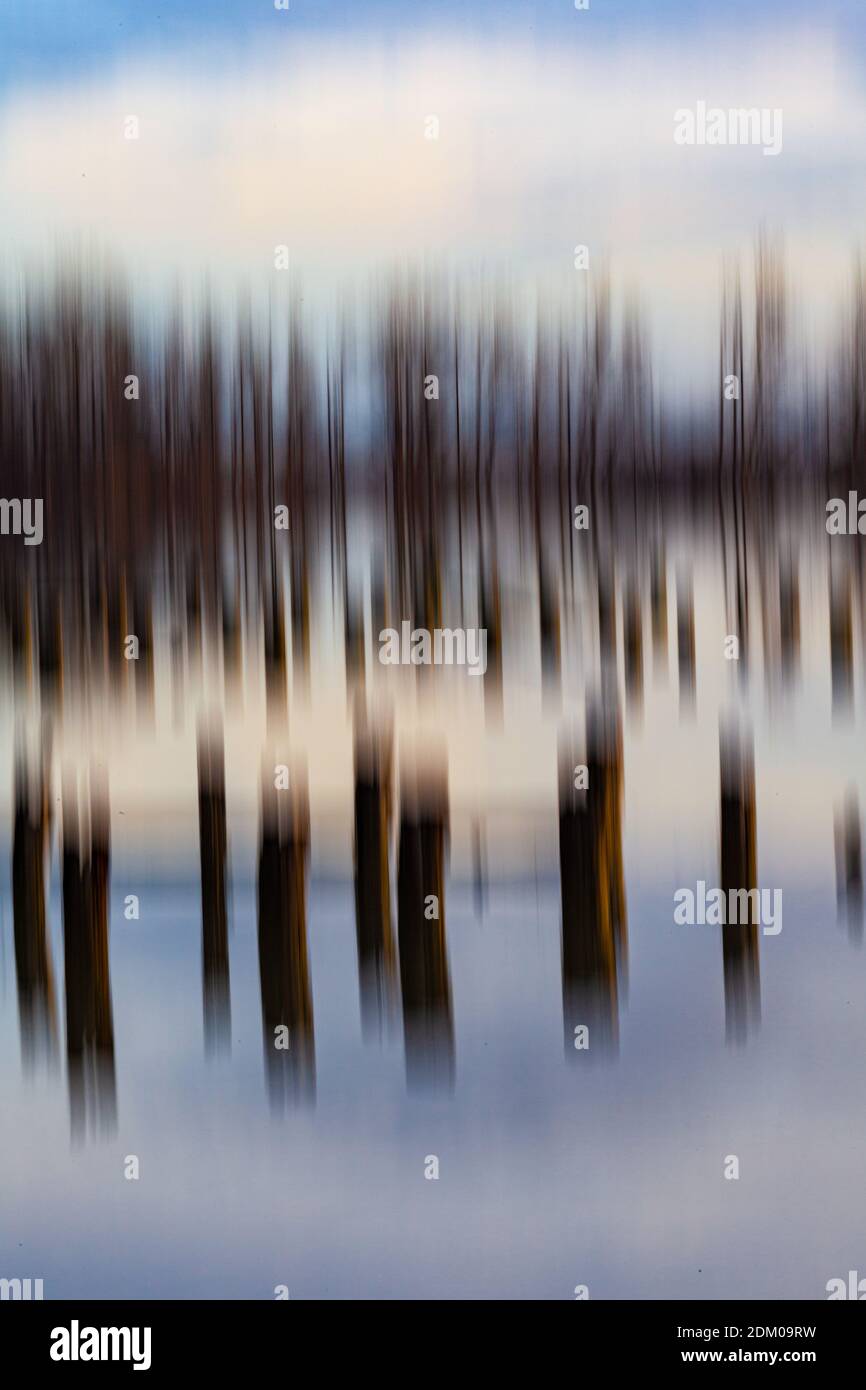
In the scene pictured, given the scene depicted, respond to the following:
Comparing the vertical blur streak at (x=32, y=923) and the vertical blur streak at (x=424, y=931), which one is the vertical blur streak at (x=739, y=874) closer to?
the vertical blur streak at (x=424, y=931)

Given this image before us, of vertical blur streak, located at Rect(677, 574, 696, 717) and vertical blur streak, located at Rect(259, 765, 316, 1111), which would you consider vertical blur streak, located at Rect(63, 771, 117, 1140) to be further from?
vertical blur streak, located at Rect(677, 574, 696, 717)

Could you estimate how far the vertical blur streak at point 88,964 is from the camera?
64.2 inches

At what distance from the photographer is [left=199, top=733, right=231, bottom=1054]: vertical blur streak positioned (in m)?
1.64

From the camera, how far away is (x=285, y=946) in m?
1.65

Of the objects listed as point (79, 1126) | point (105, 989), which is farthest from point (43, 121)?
point (79, 1126)

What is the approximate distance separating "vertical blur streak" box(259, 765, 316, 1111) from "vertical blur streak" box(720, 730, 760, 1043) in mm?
584

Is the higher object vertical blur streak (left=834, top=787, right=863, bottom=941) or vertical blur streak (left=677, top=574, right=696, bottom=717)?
vertical blur streak (left=677, top=574, right=696, bottom=717)

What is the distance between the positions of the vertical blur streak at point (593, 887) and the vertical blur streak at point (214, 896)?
1.57 ft

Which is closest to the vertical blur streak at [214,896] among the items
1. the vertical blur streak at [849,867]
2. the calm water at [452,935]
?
the calm water at [452,935]

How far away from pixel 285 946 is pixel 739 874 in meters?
0.65

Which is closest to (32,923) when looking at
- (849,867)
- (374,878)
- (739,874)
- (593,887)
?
(374,878)

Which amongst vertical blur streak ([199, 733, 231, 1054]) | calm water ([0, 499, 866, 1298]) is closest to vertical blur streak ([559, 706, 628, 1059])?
calm water ([0, 499, 866, 1298])
